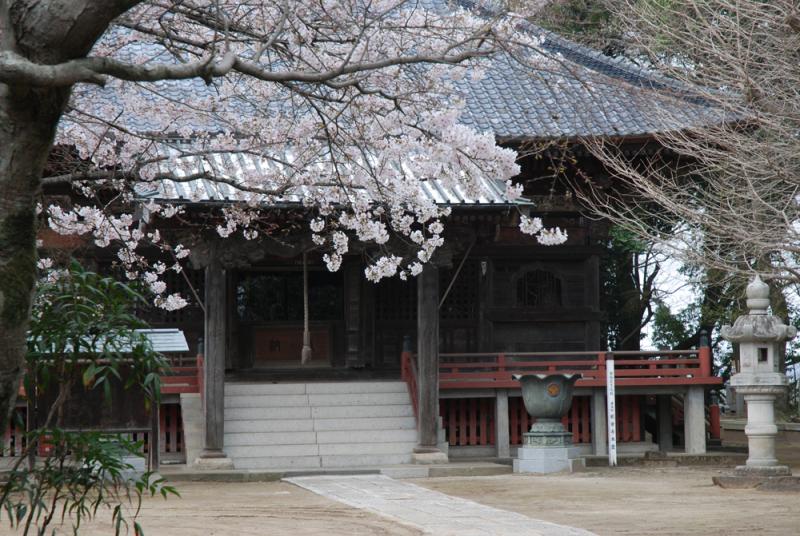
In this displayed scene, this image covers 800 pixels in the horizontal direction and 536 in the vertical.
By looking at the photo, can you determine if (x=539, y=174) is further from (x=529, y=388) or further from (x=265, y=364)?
(x=265, y=364)

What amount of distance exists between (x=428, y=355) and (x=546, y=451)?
2.24 meters

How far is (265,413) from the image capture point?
1730 cm

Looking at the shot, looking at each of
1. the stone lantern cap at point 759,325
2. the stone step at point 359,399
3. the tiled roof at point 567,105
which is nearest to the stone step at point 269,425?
the stone step at point 359,399

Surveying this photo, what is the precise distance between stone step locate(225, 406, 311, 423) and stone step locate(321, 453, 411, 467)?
1.29 m

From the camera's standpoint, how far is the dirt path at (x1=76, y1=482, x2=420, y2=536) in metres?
9.70

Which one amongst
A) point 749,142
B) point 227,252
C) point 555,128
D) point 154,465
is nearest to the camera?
point 749,142

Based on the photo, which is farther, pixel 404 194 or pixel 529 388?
pixel 529 388

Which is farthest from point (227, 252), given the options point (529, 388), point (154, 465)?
point (529, 388)

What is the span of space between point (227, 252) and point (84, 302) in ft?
32.4

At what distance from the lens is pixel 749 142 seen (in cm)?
1301

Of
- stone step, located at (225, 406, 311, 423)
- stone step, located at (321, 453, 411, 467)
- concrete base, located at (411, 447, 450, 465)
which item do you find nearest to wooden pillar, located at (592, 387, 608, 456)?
concrete base, located at (411, 447, 450, 465)

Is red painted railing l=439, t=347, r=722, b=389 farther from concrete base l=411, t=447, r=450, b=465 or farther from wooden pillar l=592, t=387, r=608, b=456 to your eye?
concrete base l=411, t=447, r=450, b=465

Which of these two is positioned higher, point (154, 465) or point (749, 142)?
point (749, 142)

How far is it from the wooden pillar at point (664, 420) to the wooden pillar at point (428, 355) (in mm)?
4758
